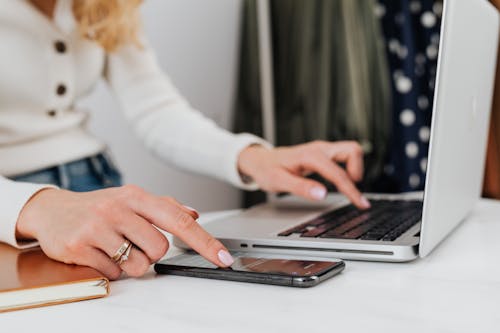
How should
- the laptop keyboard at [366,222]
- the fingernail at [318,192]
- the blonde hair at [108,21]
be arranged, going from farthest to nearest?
the blonde hair at [108,21]
the fingernail at [318,192]
the laptop keyboard at [366,222]

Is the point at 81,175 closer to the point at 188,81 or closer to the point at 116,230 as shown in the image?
the point at 116,230

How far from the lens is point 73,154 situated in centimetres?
114

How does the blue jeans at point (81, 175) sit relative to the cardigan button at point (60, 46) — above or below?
below

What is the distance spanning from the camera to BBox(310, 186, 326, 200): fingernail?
0.92 metres

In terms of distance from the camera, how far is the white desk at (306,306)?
0.49 metres

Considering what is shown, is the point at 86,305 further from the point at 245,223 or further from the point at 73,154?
the point at 73,154

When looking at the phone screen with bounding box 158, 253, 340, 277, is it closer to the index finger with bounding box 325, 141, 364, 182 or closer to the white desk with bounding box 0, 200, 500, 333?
the white desk with bounding box 0, 200, 500, 333

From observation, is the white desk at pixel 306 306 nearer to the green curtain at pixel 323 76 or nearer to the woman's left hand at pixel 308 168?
the woman's left hand at pixel 308 168

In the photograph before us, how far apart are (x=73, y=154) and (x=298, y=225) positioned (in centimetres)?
52

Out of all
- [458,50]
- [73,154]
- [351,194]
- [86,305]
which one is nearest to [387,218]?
[351,194]

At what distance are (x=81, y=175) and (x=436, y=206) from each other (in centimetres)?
70

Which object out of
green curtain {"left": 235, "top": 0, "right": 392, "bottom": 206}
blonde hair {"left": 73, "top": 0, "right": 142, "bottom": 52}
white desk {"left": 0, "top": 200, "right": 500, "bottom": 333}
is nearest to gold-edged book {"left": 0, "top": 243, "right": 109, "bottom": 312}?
white desk {"left": 0, "top": 200, "right": 500, "bottom": 333}

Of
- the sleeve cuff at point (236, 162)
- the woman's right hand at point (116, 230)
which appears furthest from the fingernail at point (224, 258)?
the sleeve cuff at point (236, 162)

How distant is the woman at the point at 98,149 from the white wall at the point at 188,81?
0.60 metres
